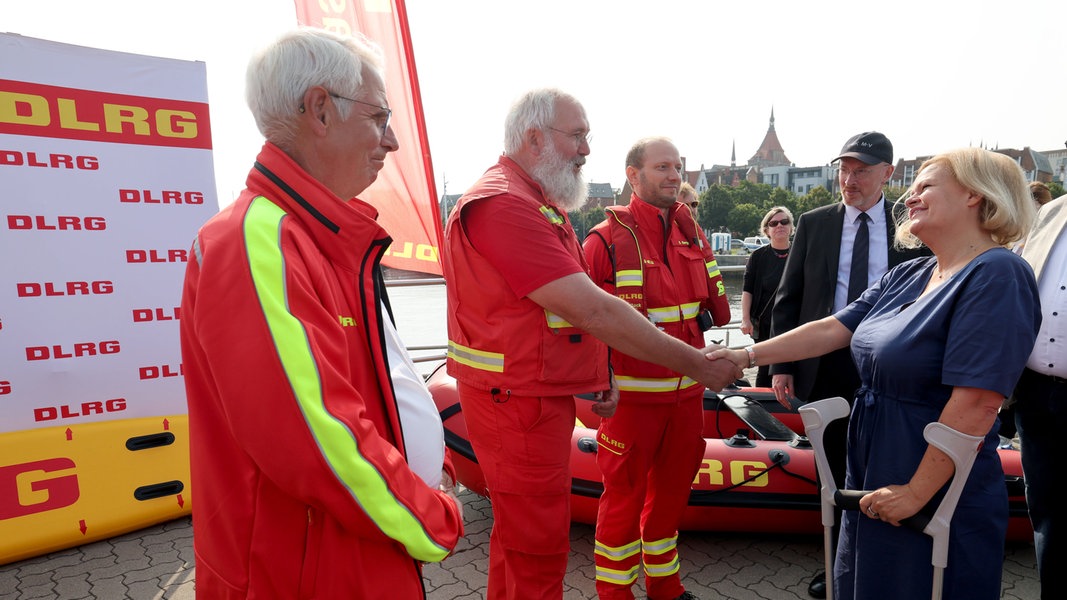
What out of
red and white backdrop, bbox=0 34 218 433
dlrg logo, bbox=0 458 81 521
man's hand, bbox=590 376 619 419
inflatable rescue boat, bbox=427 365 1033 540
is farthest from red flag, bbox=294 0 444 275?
man's hand, bbox=590 376 619 419

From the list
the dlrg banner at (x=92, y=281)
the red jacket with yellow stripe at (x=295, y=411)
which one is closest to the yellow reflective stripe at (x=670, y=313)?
the red jacket with yellow stripe at (x=295, y=411)

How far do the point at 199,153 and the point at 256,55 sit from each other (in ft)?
10.2

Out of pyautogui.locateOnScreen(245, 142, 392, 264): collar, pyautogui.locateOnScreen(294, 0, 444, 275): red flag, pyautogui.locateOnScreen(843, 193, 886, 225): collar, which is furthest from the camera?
pyautogui.locateOnScreen(294, 0, 444, 275): red flag

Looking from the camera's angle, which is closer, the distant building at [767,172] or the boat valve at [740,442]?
the boat valve at [740,442]

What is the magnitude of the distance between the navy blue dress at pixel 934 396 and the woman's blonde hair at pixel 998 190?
0.37ft

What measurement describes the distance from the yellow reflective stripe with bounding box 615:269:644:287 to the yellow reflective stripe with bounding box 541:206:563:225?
71cm

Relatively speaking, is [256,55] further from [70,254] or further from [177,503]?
[177,503]

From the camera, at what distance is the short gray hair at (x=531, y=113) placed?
213 cm

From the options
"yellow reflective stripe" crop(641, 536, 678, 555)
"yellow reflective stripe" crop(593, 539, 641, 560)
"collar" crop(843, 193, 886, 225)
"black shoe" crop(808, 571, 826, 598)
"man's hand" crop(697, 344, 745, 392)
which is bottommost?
"black shoe" crop(808, 571, 826, 598)

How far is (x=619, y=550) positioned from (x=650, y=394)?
700 mm

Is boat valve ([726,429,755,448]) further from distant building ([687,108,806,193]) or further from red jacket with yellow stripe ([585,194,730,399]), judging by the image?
distant building ([687,108,806,193])

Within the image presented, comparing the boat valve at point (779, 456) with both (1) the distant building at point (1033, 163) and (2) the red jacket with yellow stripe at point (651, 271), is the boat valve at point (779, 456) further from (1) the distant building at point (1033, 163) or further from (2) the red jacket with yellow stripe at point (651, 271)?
(1) the distant building at point (1033, 163)

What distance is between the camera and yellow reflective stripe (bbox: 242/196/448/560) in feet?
2.87

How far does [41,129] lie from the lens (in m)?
3.20
